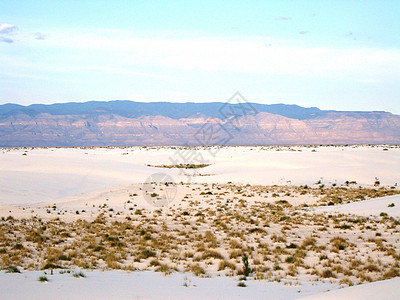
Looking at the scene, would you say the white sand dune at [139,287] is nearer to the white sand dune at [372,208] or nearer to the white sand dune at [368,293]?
the white sand dune at [368,293]

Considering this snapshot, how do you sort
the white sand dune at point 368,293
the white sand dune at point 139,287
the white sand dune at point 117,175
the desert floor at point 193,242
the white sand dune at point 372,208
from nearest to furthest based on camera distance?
the white sand dune at point 368,293 → the white sand dune at point 139,287 → the desert floor at point 193,242 → the white sand dune at point 372,208 → the white sand dune at point 117,175

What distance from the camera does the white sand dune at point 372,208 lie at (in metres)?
20.4

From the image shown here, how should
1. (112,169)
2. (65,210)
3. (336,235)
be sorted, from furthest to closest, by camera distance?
(112,169) < (65,210) < (336,235)

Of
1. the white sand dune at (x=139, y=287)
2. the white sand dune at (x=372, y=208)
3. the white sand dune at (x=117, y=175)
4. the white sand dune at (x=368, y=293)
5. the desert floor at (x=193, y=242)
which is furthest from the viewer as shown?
the white sand dune at (x=117, y=175)

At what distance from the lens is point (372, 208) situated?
2180 centimetres

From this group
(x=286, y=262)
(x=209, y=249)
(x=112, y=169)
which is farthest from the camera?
(x=112, y=169)

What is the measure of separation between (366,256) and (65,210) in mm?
16947

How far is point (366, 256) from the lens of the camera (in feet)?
40.6

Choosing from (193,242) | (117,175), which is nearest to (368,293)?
(193,242)

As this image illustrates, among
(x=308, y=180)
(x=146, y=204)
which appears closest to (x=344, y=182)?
(x=308, y=180)

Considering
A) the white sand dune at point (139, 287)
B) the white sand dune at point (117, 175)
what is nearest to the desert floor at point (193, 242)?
the white sand dune at point (139, 287)

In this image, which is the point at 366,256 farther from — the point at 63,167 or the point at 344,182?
the point at 63,167

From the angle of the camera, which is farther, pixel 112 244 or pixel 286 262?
pixel 112 244

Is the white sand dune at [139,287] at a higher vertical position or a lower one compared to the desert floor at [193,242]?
higher
